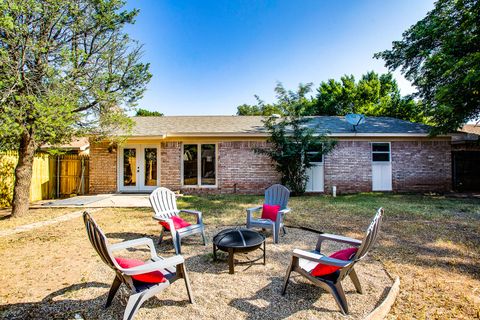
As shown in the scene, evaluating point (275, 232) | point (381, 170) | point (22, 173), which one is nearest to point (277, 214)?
point (275, 232)

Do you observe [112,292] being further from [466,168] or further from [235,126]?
[466,168]

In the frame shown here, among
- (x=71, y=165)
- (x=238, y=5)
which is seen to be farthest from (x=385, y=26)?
(x=71, y=165)

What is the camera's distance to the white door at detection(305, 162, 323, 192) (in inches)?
470

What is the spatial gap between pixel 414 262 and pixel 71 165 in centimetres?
1411

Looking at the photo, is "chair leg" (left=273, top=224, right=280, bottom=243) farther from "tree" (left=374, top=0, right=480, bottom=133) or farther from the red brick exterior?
"tree" (left=374, top=0, right=480, bottom=133)

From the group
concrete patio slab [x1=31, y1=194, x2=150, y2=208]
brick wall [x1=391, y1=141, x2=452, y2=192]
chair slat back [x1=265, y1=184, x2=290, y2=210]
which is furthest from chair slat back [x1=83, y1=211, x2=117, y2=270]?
brick wall [x1=391, y1=141, x2=452, y2=192]

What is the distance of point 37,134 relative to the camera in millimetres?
7012

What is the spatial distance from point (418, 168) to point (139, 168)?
13.9 metres

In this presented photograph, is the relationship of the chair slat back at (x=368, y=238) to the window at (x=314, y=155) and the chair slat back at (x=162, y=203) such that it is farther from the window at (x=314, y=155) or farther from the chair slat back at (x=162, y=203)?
the window at (x=314, y=155)

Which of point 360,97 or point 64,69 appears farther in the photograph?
point 360,97

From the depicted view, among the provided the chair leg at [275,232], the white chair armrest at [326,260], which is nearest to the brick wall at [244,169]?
the chair leg at [275,232]

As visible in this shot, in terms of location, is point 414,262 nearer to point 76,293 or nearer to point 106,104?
point 76,293

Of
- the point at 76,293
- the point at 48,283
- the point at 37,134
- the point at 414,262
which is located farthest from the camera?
the point at 37,134

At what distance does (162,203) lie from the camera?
5164 millimetres
